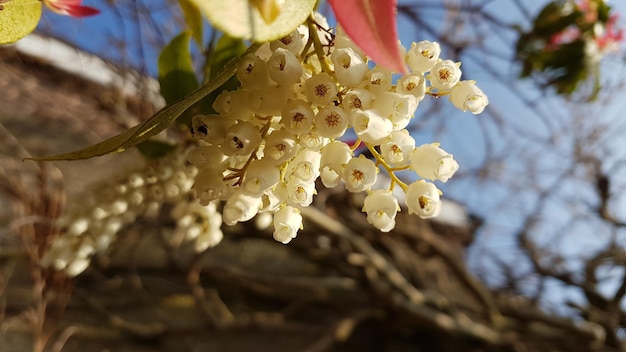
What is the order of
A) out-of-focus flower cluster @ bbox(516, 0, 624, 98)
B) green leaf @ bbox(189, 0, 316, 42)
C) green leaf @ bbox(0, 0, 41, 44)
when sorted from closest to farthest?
green leaf @ bbox(189, 0, 316, 42) → green leaf @ bbox(0, 0, 41, 44) → out-of-focus flower cluster @ bbox(516, 0, 624, 98)

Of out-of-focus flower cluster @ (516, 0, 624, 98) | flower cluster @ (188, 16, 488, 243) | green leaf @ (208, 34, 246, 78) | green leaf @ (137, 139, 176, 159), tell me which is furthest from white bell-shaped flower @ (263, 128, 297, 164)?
out-of-focus flower cluster @ (516, 0, 624, 98)

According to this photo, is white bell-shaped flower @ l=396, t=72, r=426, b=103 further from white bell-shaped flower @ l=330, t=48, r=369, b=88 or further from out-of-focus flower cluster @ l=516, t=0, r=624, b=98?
out-of-focus flower cluster @ l=516, t=0, r=624, b=98

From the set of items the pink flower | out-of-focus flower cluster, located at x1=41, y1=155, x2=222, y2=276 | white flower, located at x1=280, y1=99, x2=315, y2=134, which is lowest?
out-of-focus flower cluster, located at x1=41, y1=155, x2=222, y2=276

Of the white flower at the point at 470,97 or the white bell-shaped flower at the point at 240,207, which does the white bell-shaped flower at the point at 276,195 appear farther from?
the white flower at the point at 470,97

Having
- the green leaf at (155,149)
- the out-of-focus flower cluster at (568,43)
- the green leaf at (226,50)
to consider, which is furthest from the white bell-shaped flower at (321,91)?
the out-of-focus flower cluster at (568,43)

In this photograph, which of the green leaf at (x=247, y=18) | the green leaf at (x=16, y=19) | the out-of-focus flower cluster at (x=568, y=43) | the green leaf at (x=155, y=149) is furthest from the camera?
the out-of-focus flower cluster at (x=568, y=43)

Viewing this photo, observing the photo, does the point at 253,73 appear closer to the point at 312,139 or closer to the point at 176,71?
the point at 312,139

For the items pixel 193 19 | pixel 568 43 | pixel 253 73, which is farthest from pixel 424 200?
pixel 568 43
